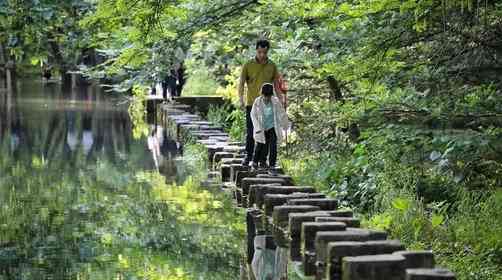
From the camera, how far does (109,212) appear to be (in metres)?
13.6

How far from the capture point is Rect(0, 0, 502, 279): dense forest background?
9805 mm

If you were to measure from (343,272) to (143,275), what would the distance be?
2148 millimetres

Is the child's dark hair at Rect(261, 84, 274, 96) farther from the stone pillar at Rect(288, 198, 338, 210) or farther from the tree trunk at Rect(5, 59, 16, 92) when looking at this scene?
the tree trunk at Rect(5, 59, 16, 92)

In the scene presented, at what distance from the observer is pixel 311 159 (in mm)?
17109

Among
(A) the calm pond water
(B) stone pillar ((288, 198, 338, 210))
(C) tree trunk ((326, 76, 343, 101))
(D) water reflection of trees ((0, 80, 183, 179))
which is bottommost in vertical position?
(A) the calm pond water

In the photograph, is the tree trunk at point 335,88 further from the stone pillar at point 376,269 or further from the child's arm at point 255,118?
the stone pillar at point 376,269

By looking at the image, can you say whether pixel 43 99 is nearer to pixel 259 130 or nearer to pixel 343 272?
pixel 259 130

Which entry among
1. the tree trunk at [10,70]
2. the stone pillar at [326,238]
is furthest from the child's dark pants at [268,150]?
the tree trunk at [10,70]

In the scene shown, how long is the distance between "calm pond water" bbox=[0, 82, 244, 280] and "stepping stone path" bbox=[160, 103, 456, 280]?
359mm

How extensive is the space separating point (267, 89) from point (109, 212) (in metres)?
2.94

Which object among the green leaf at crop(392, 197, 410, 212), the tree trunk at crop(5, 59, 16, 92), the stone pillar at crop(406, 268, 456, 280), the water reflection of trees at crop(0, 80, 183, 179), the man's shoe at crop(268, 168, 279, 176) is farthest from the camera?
the tree trunk at crop(5, 59, 16, 92)

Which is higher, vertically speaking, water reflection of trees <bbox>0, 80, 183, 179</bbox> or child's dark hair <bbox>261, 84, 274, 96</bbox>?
child's dark hair <bbox>261, 84, 274, 96</bbox>

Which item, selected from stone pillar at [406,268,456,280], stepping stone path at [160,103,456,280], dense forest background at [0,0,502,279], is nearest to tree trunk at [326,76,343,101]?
dense forest background at [0,0,502,279]

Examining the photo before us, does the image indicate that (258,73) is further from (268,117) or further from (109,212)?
(109,212)
